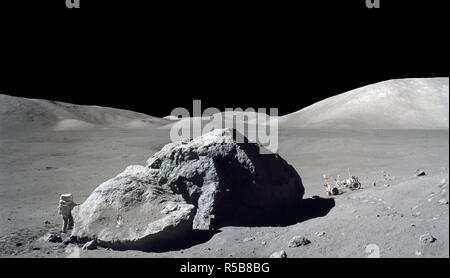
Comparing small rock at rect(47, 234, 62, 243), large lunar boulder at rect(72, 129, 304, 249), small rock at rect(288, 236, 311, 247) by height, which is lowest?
small rock at rect(47, 234, 62, 243)

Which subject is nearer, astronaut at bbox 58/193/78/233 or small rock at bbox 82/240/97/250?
small rock at bbox 82/240/97/250

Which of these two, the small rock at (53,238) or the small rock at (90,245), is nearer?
the small rock at (90,245)

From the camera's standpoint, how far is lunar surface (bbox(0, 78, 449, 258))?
9.66 ft

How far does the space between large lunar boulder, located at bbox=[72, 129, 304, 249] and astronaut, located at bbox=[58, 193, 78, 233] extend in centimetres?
21

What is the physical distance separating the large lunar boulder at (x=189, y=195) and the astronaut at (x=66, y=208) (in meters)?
0.21

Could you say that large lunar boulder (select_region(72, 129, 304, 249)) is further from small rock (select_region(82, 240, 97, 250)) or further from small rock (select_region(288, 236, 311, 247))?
small rock (select_region(288, 236, 311, 247))

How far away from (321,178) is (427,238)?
413cm

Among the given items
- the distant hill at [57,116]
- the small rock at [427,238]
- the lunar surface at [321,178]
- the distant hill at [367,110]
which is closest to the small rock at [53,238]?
the lunar surface at [321,178]

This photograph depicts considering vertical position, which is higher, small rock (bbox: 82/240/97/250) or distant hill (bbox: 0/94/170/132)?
distant hill (bbox: 0/94/170/132)

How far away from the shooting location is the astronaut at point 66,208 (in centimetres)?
408

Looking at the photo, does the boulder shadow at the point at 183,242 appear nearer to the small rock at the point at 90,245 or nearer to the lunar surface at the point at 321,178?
the lunar surface at the point at 321,178

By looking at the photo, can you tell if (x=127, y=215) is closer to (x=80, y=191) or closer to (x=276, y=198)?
(x=276, y=198)

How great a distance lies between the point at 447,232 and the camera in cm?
245

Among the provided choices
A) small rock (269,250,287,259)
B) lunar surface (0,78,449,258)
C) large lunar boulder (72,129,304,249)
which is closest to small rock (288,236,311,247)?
lunar surface (0,78,449,258)
